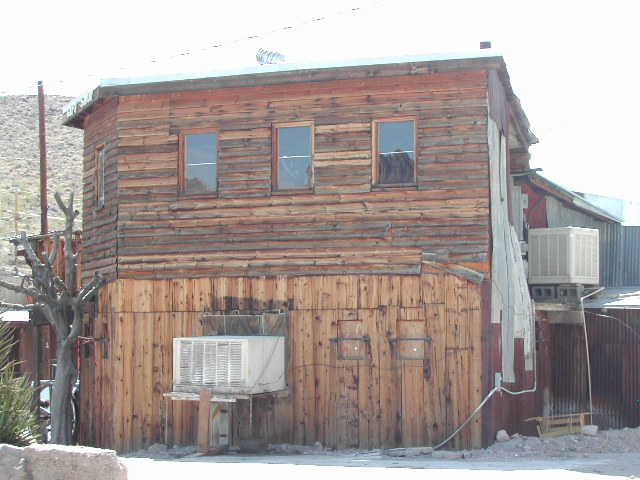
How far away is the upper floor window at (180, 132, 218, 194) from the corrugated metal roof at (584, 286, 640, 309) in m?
8.24

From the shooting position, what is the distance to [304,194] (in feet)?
50.2

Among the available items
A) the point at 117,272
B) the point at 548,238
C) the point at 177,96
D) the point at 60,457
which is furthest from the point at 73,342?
the point at 548,238

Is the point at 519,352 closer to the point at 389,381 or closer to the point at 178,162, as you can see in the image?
the point at 389,381

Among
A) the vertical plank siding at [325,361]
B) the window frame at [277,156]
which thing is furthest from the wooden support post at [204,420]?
the window frame at [277,156]

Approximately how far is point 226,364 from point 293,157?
3807 mm

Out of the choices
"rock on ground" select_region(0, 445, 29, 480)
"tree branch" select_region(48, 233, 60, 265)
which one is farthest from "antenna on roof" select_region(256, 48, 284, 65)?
"rock on ground" select_region(0, 445, 29, 480)

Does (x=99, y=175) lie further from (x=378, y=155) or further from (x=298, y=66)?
(x=378, y=155)

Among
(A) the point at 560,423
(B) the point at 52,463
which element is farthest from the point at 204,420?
(A) the point at 560,423

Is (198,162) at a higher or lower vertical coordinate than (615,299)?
higher

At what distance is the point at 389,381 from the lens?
14.6 meters

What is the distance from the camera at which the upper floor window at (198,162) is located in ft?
52.3

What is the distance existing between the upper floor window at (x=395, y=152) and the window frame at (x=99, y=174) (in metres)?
5.47

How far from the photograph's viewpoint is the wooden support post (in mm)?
13812

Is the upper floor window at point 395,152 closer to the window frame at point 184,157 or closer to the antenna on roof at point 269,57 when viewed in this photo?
the antenna on roof at point 269,57
